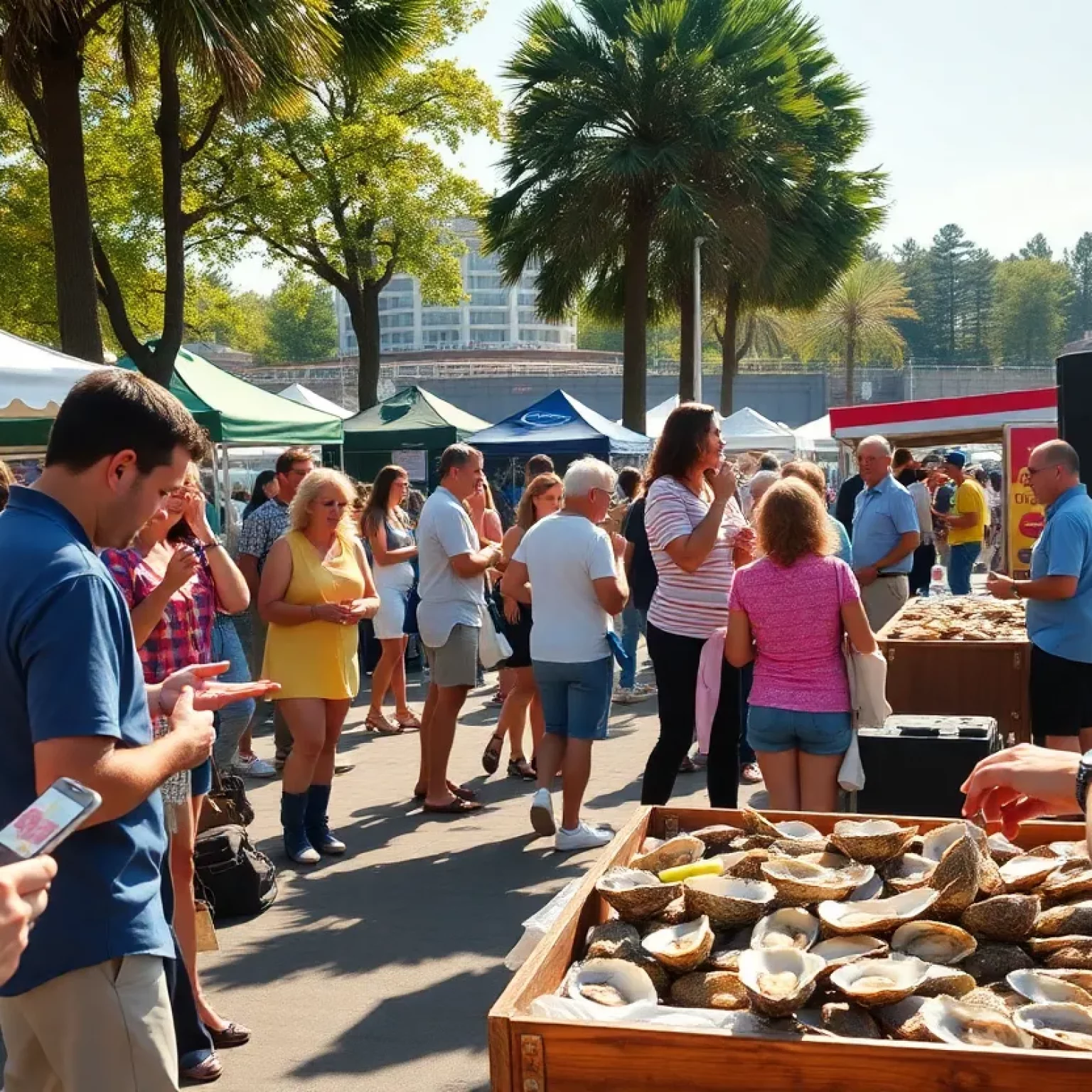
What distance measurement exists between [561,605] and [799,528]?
1651 millimetres

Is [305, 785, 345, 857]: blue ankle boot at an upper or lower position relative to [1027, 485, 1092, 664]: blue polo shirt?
lower

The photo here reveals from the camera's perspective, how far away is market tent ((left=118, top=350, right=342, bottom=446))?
14.0 meters

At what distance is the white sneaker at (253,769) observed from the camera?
27.8 feet

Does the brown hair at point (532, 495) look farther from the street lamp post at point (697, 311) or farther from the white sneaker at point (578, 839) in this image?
the street lamp post at point (697, 311)

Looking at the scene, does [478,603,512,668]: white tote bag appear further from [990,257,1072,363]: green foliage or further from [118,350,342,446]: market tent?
[990,257,1072,363]: green foliage

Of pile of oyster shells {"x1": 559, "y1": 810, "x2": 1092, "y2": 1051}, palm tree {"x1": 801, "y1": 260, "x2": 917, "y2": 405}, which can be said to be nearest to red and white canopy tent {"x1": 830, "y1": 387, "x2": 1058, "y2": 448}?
pile of oyster shells {"x1": 559, "y1": 810, "x2": 1092, "y2": 1051}

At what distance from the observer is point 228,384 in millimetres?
15289

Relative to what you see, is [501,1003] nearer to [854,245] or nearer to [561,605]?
[561,605]

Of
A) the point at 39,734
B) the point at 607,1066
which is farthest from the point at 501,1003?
the point at 39,734

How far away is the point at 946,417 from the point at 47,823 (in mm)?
15934

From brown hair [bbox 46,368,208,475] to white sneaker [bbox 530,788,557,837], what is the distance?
4381 mm

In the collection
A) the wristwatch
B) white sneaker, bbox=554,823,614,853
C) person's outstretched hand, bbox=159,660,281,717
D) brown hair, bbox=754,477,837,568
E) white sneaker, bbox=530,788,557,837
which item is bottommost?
white sneaker, bbox=554,823,614,853

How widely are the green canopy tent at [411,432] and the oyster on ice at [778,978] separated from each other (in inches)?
647

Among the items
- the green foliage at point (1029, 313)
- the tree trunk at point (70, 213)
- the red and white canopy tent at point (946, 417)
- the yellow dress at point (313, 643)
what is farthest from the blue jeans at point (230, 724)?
the green foliage at point (1029, 313)
